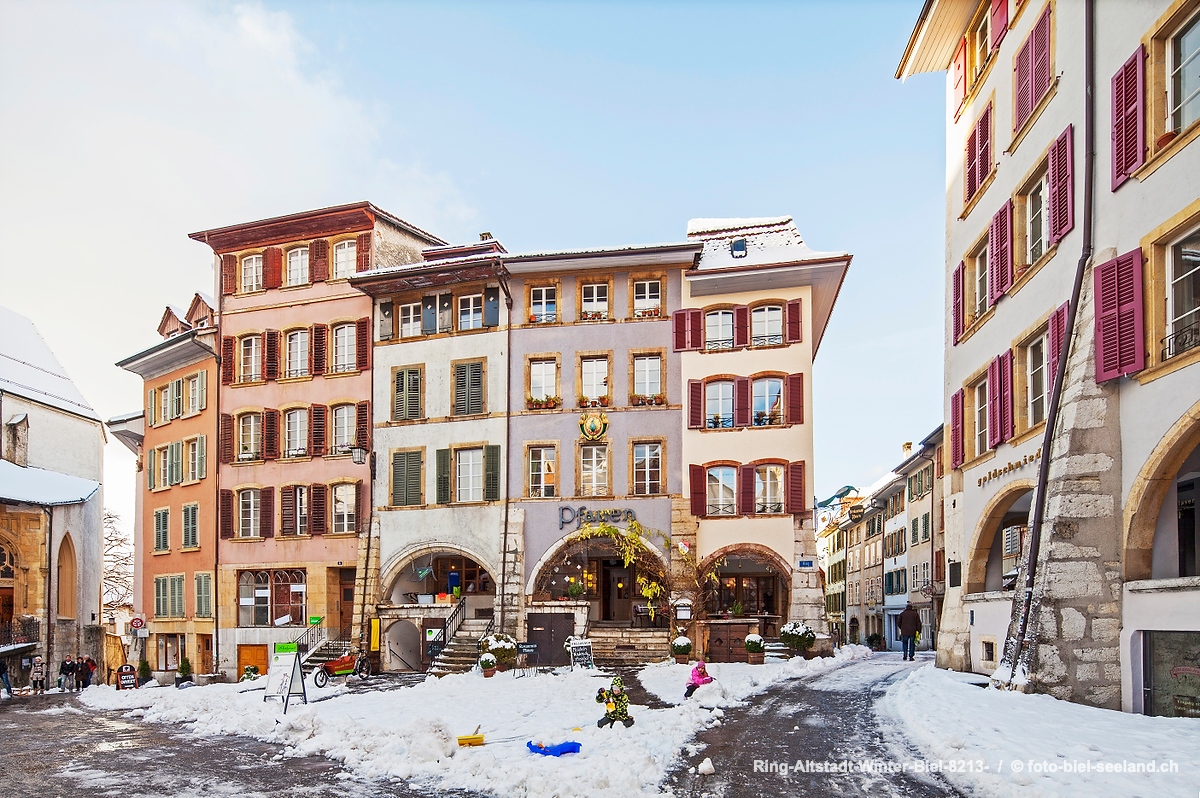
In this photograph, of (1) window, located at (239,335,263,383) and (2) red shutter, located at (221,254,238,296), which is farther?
(2) red shutter, located at (221,254,238,296)

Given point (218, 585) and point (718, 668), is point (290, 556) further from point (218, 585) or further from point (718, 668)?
point (718, 668)

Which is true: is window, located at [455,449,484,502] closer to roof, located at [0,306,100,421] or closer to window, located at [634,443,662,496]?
window, located at [634,443,662,496]

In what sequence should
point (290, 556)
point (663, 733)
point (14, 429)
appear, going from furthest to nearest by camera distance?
point (14, 429) → point (290, 556) → point (663, 733)

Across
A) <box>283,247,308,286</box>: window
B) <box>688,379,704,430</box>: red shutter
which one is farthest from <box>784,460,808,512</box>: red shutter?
<box>283,247,308,286</box>: window

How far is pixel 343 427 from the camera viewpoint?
3816 cm

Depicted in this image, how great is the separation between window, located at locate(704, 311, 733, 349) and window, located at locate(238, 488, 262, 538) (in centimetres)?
1840

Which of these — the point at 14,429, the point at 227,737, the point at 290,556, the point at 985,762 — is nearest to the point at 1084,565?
the point at 985,762

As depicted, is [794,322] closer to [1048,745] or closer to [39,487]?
[1048,745]

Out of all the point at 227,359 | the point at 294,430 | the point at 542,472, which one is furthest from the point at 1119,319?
the point at 227,359

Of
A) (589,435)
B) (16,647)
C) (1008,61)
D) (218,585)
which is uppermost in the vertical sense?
(1008,61)

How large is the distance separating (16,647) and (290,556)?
48.3 feet

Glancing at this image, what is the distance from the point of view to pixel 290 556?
3838cm

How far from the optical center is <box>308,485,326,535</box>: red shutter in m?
37.8

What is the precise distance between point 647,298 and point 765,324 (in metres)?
4.16
